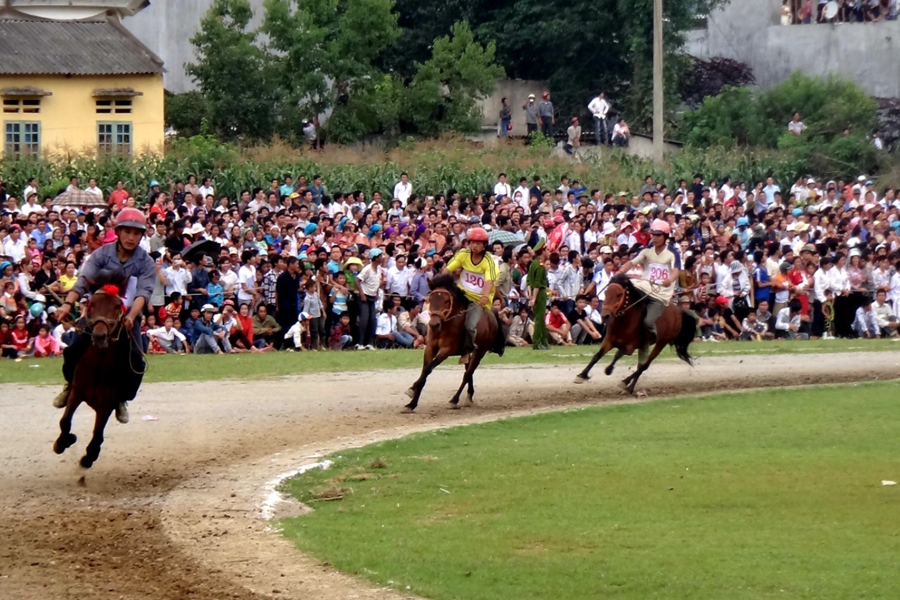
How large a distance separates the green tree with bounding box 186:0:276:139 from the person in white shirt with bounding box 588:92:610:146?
11.2 m

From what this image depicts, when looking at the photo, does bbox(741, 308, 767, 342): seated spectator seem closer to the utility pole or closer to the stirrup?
the utility pole

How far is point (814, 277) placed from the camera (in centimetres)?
3012

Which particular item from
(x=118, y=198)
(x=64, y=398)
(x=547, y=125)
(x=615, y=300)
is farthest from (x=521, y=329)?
(x=547, y=125)

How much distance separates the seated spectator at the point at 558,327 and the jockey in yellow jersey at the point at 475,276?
9837mm

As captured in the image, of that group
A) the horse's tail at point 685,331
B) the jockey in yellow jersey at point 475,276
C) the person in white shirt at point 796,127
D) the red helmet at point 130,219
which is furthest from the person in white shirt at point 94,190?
the person in white shirt at point 796,127

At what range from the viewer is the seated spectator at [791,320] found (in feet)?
98.5

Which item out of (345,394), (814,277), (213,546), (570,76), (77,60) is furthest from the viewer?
→ (570,76)

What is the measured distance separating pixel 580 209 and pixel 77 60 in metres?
16.7

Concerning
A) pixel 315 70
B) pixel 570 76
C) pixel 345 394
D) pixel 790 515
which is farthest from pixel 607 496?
pixel 570 76

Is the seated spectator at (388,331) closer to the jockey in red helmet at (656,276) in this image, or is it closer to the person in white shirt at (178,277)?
the person in white shirt at (178,277)

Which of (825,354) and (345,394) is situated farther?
(825,354)

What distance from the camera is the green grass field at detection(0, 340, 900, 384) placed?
20469 millimetres

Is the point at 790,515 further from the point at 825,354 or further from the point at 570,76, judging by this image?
the point at 570,76

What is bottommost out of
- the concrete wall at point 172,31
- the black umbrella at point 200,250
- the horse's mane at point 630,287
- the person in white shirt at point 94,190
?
the horse's mane at point 630,287
